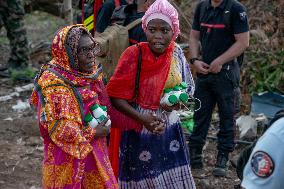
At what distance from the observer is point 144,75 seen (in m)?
3.82

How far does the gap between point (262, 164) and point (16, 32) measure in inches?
289

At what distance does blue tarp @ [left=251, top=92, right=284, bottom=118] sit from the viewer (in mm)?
6876

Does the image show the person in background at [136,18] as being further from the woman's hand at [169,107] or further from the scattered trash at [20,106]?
the scattered trash at [20,106]

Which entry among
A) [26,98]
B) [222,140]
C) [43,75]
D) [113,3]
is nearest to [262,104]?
[222,140]

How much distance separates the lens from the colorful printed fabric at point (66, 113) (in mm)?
3273

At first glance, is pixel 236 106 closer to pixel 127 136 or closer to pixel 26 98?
pixel 127 136

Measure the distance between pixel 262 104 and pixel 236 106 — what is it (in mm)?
1692

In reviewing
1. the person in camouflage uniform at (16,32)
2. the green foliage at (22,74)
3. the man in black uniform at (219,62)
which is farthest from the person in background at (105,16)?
the person in camouflage uniform at (16,32)

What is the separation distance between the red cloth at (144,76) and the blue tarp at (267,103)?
11.0 feet

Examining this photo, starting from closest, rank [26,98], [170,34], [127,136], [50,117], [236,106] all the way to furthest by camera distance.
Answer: [50,117], [170,34], [127,136], [236,106], [26,98]

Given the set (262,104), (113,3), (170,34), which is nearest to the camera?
(170,34)

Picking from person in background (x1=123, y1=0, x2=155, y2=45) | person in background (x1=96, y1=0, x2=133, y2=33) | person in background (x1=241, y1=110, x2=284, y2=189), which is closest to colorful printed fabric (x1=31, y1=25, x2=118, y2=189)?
person in background (x1=123, y1=0, x2=155, y2=45)

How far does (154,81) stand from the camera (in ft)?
12.5

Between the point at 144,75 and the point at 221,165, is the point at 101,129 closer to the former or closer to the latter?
the point at 144,75
